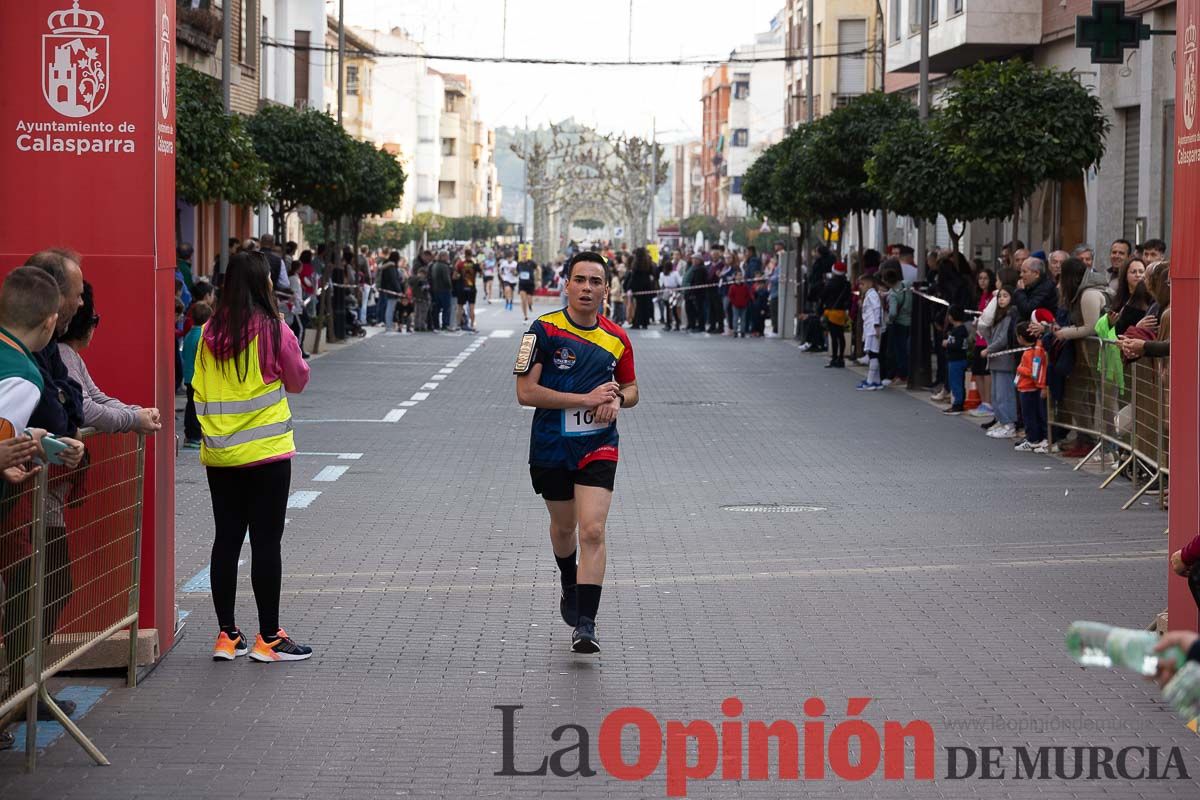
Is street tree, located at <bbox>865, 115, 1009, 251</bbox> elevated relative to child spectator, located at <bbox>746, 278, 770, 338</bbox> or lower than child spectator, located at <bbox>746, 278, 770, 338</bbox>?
elevated

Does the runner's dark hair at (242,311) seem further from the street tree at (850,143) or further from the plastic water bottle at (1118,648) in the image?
the street tree at (850,143)

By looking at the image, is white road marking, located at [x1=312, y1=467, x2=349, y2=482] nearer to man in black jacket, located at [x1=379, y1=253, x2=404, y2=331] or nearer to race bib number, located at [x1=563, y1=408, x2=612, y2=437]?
race bib number, located at [x1=563, y1=408, x2=612, y2=437]

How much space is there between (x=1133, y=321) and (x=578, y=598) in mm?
7774

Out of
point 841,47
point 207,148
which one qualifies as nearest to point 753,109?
point 841,47

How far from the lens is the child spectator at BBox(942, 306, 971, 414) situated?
22.0 metres

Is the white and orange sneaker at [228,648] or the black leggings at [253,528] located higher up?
the black leggings at [253,528]

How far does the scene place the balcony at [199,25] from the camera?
116ft

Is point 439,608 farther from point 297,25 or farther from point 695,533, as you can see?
point 297,25

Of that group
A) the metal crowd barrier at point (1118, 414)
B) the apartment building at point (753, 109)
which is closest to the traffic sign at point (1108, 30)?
the metal crowd barrier at point (1118, 414)

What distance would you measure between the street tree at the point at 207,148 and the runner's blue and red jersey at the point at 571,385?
14.9 metres

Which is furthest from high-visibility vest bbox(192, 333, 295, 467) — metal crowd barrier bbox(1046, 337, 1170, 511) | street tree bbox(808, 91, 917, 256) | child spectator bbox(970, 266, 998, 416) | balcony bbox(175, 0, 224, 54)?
balcony bbox(175, 0, 224, 54)

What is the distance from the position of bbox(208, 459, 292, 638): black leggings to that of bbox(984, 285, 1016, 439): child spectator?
38.0 ft

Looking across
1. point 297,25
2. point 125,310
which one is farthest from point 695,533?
point 297,25

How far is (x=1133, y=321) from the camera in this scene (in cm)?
1483
